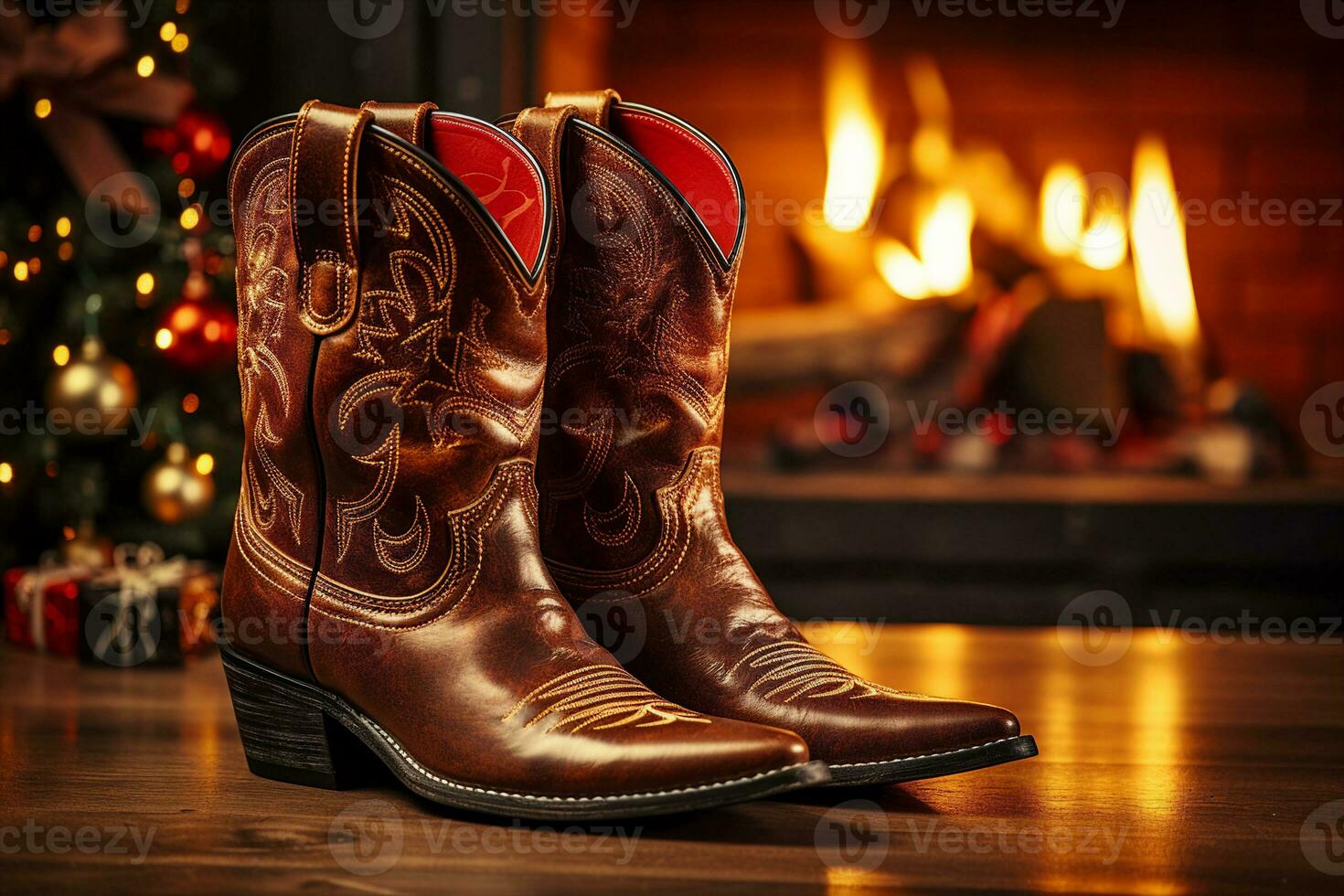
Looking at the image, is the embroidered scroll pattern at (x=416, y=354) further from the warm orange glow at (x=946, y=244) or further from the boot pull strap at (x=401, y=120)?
the warm orange glow at (x=946, y=244)

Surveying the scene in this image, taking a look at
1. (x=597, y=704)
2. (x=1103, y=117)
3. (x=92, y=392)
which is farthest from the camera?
(x=1103, y=117)

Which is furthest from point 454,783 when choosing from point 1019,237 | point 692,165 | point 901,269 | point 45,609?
point 1019,237

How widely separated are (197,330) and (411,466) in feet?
2.48

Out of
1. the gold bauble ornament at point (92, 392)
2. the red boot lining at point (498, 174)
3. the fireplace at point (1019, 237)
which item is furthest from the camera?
the fireplace at point (1019, 237)

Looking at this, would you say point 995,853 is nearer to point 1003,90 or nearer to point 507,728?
point 507,728

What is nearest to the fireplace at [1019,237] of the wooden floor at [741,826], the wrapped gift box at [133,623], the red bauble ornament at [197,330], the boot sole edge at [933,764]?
the red bauble ornament at [197,330]

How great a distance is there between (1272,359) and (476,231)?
212cm

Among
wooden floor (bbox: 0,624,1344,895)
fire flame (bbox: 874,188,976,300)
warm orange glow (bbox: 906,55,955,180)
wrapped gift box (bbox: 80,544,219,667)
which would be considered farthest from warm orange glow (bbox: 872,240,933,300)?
wrapped gift box (bbox: 80,544,219,667)

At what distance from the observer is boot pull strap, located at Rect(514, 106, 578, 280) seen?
30.5 inches

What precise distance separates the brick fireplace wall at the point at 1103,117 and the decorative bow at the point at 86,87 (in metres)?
1.12

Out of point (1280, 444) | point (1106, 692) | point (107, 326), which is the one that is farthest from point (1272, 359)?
point (107, 326)

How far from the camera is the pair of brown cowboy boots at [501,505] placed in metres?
0.67

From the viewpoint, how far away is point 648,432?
0.79 m

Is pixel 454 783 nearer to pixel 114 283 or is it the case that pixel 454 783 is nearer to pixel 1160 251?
pixel 114 283
